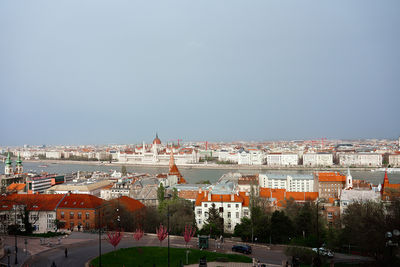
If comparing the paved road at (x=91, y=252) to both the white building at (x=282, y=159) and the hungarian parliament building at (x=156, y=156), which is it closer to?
the white building at (x=282, y=159)

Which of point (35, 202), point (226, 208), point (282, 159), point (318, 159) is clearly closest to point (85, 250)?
point (35, 202)

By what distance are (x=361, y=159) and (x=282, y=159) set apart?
1246 centimetres

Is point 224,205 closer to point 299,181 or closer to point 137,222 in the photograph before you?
point 137,222

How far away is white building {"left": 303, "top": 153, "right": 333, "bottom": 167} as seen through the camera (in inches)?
2395

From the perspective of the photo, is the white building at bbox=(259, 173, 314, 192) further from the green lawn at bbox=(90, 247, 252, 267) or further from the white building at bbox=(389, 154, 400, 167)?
the white building at bbox=(389, 154, 400, 167)

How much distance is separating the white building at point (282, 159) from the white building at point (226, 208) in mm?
48230

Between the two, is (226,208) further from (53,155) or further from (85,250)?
(53,155)

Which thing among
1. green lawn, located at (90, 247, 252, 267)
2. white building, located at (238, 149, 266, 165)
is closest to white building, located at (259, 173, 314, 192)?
green lawn, located at (90, 247, 252, 267)

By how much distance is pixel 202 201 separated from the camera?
15.4 m

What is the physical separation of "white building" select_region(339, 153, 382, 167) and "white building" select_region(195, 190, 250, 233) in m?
47.7

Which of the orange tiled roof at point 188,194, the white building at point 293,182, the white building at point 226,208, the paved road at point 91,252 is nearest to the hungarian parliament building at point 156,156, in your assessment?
the white building at point 293,182

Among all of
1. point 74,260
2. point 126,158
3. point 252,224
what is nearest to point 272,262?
point 252,224

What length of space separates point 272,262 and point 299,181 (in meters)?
19.4

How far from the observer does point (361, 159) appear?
194 ft
